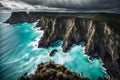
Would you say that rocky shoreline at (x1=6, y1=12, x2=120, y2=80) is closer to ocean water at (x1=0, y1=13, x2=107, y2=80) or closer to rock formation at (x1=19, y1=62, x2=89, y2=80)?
ocean water at (x1=0, y1=13, x2=107, y2=80)

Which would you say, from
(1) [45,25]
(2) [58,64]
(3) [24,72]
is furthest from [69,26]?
(3) [24,72]

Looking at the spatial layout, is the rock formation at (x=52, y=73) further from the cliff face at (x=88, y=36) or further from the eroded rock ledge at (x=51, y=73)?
the cliff face at (x=88, y=36)

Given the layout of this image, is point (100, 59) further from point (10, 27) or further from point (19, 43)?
point (10, 27)

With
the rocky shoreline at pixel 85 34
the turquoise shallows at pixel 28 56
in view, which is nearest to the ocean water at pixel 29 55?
the turquoise shallows at pixel 28 56

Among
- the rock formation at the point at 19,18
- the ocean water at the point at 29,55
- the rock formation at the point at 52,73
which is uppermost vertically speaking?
the rock formation at the point at 19,18

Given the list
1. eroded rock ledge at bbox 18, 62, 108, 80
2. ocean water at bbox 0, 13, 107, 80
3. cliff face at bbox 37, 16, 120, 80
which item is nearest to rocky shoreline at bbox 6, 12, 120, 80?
cliff face at bbox 37, 16, 120, 80

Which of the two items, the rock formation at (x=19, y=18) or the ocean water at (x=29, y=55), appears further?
the rock formation at (x=19, y=18)
